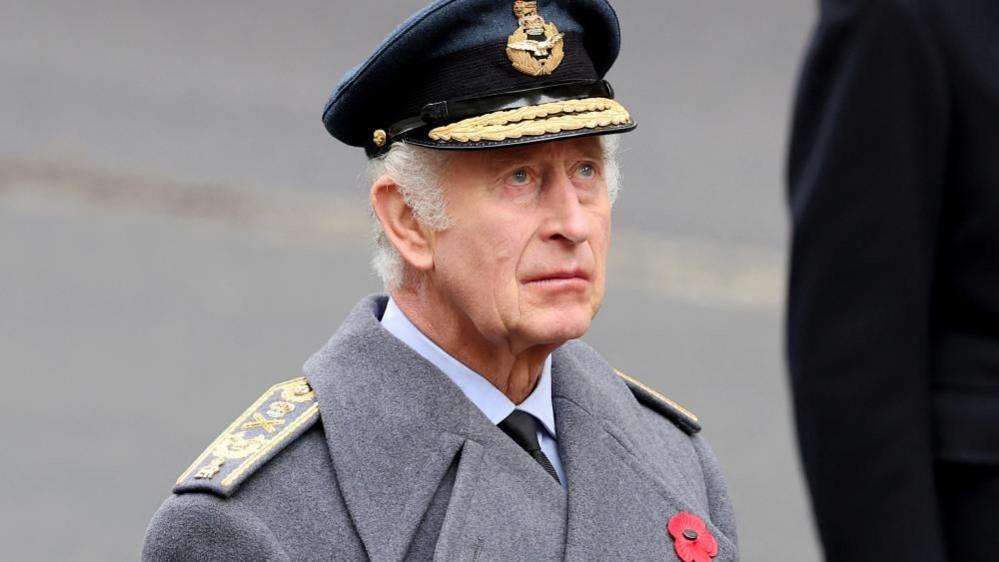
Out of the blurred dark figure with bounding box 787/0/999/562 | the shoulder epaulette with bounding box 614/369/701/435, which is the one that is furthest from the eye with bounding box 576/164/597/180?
the blurred dark figure with bounding box 787/0/999/562

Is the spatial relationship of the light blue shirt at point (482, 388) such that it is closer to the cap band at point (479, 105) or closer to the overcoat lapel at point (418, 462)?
the overcoat lapel at point (418, 462)

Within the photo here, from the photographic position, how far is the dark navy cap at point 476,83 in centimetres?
322

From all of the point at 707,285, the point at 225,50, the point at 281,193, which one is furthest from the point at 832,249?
the point at 225,50

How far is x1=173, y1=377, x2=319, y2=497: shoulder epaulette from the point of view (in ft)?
10.1

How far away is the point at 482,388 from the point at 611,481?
0.26 meters

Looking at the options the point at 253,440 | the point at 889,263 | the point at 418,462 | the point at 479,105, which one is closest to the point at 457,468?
the point at 418,462

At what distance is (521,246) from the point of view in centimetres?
321

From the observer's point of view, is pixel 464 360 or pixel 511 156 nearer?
pixel 511 156

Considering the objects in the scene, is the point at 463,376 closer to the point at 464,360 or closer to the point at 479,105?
the point at 464,360

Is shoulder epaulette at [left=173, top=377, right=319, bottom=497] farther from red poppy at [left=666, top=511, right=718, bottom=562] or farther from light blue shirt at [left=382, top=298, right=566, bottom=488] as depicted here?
red poppy at [left=666, top=511, right=718, bottom=562]

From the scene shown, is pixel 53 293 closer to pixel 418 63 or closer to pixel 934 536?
pixel 418 63

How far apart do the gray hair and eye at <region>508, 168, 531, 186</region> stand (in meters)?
0.11

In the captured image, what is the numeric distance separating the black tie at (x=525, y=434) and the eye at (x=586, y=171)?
1.31ft

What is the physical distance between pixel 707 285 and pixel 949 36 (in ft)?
19.4
